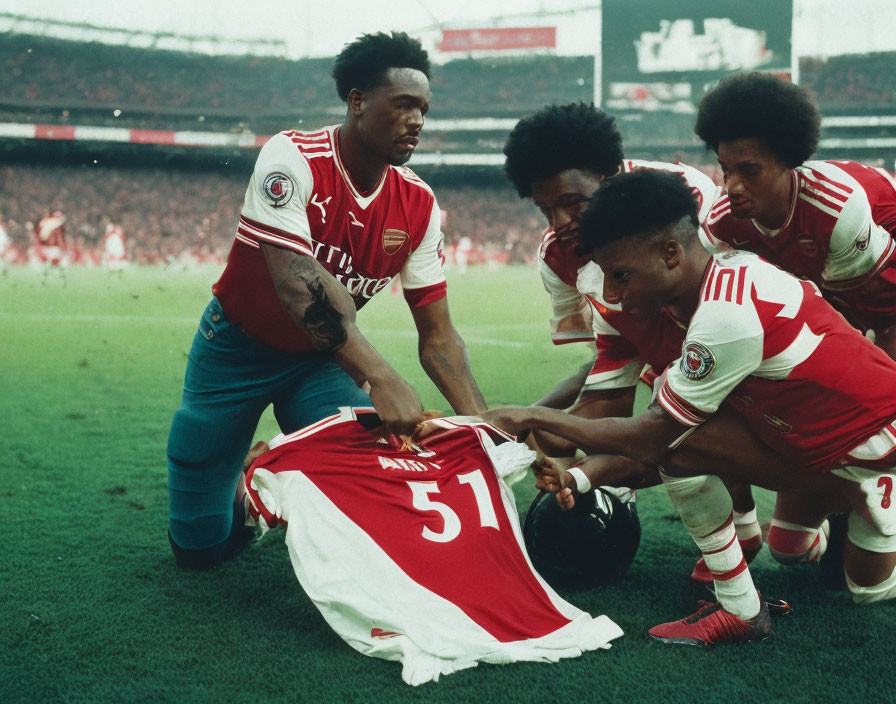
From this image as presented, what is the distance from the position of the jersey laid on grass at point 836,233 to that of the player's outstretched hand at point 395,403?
1559 millimetres

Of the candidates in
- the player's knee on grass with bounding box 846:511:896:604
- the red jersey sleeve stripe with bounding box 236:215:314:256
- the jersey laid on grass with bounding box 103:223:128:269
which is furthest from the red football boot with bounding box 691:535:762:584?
the jersey laid on grass with bounding box 103:223:128:269

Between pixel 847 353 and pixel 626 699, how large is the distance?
48.3 inches

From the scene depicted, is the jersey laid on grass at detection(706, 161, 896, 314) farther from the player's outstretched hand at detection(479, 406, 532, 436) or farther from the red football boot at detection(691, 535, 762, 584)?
the player's outstretched hand at detection(479, 406, 532, 436)

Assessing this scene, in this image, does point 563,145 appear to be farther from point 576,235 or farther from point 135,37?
point 135,37

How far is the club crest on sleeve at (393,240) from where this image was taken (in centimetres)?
323

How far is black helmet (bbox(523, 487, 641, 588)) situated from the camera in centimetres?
307

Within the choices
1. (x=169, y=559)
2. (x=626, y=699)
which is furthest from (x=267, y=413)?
(x=626, y=699)

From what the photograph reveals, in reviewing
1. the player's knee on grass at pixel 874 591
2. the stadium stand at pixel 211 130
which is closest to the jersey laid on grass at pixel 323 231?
the player's knee on grass at pixel 874 591

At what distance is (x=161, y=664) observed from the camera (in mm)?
2525

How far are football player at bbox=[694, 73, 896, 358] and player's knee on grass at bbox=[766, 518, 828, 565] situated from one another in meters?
0.95

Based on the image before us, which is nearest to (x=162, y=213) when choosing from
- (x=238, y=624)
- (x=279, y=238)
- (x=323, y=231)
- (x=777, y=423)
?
(x=323, y=231)

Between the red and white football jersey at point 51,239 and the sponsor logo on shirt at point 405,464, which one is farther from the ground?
the sponsor logo on shirt at point 405,464

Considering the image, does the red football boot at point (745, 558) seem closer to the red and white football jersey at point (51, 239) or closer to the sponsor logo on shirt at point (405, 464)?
the sponsor logo on shirt at point (405, 464)

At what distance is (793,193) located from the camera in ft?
10.2
